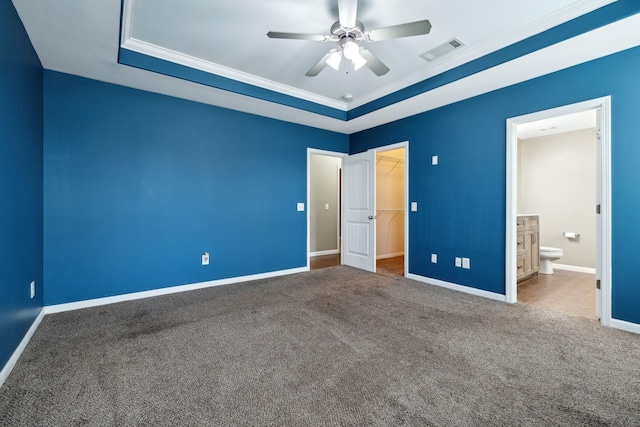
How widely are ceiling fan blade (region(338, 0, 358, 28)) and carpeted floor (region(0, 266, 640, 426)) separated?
2453 mm

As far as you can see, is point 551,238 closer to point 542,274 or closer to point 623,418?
point 542,274

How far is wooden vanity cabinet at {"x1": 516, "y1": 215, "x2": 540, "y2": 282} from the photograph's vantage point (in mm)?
3771

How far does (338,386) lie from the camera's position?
168 centimetres

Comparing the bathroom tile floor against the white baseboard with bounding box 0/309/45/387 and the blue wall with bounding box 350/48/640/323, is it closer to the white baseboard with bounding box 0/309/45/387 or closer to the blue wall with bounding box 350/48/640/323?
the blue wall with bounding box 350/48/640/323

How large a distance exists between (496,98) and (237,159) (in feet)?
11.2

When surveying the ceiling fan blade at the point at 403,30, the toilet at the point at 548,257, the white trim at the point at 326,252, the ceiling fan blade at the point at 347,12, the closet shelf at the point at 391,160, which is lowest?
the white trim at the point at 326,252

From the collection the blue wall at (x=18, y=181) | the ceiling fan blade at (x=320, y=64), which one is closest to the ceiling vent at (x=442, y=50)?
the ceiling fan blade at (x=320, y=64)

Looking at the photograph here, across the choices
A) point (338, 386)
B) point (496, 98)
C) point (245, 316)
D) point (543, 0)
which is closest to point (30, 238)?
point (245, 316)

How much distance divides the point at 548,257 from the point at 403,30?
439cm

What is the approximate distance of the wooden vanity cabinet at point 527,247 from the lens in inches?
148

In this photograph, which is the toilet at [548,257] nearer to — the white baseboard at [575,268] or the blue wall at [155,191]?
the white baseboard at [575,268]

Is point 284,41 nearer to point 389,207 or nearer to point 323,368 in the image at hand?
point 323,368

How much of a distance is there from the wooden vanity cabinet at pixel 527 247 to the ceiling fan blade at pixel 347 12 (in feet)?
10.7

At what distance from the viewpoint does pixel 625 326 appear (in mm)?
2412
